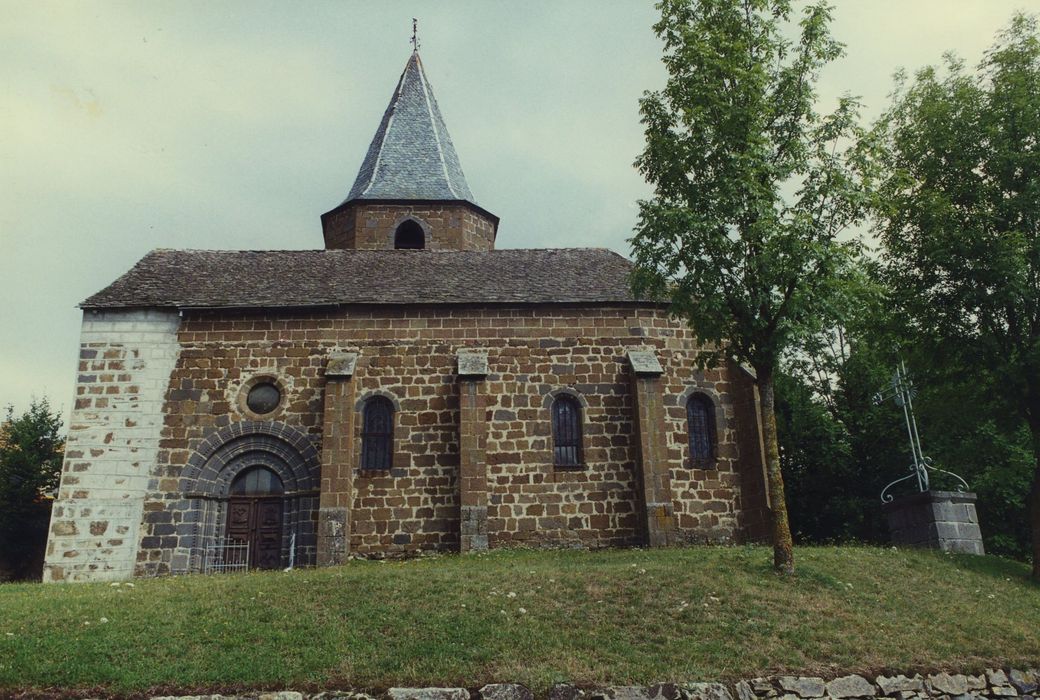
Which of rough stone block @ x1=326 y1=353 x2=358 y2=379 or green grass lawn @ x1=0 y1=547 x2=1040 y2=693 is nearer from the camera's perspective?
green grass lawn @ x1=0 y1=547 x2=1040 y2=693

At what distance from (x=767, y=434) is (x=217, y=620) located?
1042 centimetres

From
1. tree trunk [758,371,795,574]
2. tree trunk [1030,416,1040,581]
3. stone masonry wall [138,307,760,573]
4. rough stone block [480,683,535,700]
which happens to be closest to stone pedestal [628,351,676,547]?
stone masonry wall [138,307,760,573]

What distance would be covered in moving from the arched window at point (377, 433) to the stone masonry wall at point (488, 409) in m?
0.20

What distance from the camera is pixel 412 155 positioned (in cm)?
3222

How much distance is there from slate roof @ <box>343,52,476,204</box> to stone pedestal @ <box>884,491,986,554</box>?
1855 cm

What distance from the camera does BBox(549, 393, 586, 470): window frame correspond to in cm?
2164

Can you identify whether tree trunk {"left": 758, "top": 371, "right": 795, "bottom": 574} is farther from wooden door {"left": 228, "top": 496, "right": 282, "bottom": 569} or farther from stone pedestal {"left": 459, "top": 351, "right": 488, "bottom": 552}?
wooden door {"left": 228, "top": 496, "right": 282, "bottom": 569}

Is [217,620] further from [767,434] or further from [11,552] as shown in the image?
[11,552]

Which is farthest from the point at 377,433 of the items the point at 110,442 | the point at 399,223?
the point at 399,223

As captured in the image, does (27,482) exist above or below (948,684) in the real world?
above

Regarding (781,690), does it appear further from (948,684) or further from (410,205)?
(410,205)

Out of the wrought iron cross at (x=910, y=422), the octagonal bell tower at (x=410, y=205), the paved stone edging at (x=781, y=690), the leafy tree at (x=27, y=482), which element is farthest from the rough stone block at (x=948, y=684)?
the leafy tree at (x=27, y=482)

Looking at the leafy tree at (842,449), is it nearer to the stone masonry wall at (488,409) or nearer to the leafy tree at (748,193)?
the stone masonry wall at (488,409)

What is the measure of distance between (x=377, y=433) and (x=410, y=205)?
11.1 meters
